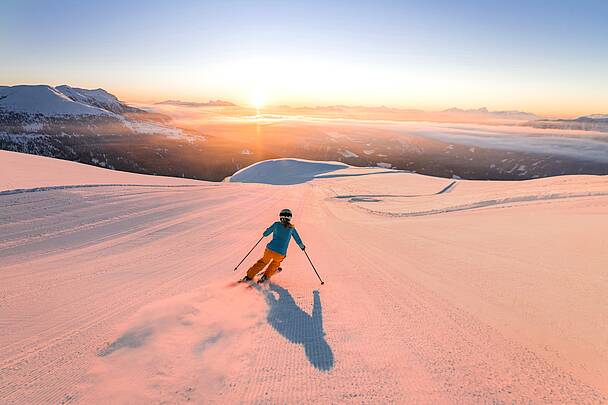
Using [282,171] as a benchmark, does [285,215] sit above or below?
above

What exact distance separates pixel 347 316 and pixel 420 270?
307 cm

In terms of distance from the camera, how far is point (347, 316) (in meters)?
5.03

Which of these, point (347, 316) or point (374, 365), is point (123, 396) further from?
point (347, 316)

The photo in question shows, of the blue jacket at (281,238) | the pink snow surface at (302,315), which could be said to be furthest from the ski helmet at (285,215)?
the pink snow surface at (302,315)

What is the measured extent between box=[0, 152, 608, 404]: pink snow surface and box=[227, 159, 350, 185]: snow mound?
48300 millimetres

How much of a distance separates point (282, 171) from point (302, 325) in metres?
61.3

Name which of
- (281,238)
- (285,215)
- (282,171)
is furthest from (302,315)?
(282,171)

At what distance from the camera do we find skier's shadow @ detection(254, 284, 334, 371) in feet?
13.0

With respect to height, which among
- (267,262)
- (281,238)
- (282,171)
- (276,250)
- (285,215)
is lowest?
(282,171)

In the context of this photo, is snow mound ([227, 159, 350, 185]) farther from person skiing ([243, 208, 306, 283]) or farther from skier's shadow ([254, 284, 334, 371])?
skier's shadow ([254, 284, 334, 371])

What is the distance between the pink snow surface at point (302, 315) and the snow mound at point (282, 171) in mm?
48300

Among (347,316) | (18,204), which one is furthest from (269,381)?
(18,204)

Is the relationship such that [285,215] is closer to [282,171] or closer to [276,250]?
[276,250]

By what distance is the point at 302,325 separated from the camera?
475cm
